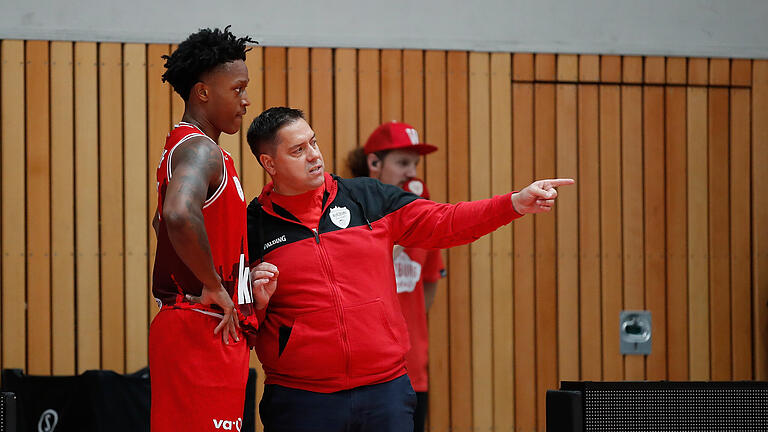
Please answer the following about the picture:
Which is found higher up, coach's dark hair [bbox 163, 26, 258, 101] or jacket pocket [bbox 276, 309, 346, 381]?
coach's dark hair [bbox 163, 26, 258, 101]

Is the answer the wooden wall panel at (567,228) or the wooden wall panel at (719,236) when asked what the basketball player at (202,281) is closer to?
the wooden wall panel at (567,228)

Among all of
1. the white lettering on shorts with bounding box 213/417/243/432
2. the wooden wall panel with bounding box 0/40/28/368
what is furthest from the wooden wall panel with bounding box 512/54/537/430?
the white lettering on shorts with bounding box 213/417/243/432

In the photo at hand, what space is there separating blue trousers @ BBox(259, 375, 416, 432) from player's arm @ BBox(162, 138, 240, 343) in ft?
1.19

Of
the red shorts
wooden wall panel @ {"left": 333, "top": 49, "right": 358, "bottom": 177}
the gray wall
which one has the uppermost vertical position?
the gray wall

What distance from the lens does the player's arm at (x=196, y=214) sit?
89.1 inches

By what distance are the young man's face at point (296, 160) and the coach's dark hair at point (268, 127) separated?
0.02 m

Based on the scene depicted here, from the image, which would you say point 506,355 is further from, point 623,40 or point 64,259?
point 64,259

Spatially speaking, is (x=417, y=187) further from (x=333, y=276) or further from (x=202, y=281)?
(x=202, y=281)

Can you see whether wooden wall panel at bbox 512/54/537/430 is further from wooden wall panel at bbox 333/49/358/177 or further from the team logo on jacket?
the team logo on jacket

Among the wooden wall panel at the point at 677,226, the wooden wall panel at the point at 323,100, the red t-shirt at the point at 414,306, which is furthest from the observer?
the wooden wall panel at the point at 677,226

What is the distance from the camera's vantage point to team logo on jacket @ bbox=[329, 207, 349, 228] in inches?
114

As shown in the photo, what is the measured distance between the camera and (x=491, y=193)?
5344mm

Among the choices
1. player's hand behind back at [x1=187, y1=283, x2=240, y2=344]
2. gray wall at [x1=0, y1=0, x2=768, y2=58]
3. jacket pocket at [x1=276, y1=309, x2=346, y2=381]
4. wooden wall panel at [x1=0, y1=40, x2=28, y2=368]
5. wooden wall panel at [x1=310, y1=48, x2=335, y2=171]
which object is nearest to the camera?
player's hand behind back at [x1=187, y1=283, x2=240, y2=344]

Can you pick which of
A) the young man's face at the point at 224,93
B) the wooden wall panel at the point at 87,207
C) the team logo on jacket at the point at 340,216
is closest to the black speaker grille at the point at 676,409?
the team logo on jacket at the point at 340,216
